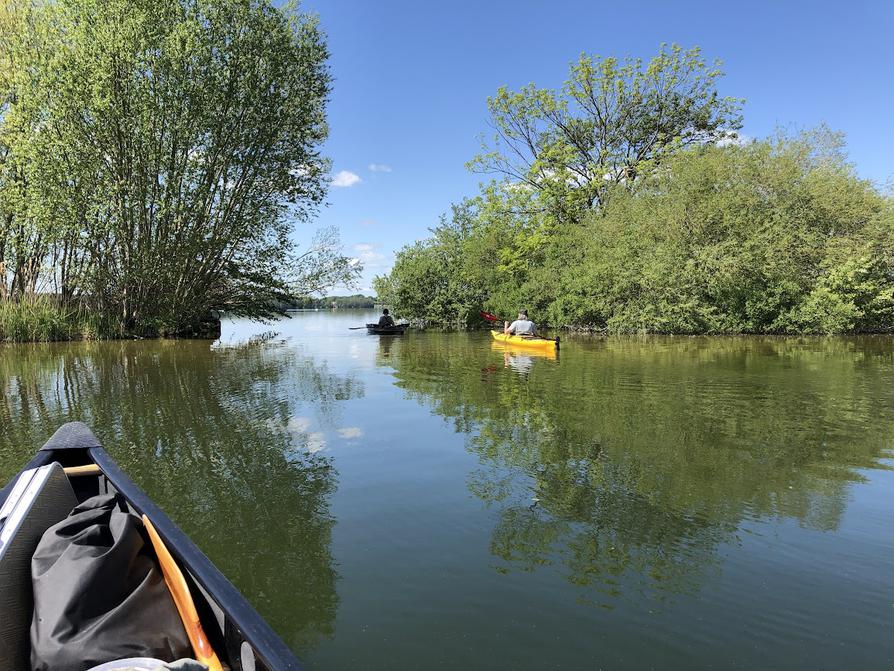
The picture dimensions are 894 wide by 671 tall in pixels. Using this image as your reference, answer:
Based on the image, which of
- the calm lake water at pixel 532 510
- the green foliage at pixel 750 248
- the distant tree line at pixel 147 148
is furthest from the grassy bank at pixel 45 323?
the green foliage at pixel 750 248

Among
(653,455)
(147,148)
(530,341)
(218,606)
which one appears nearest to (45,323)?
(147,148)

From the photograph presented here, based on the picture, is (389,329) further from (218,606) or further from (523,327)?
(218,606)

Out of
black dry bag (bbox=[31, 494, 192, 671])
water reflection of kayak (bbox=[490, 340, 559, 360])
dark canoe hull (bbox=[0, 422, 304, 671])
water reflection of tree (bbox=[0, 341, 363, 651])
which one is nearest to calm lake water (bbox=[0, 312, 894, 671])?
water reflection of tree (bbox=[0, 341, 363, 651])

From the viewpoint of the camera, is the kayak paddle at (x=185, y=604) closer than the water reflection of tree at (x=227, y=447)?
Yes

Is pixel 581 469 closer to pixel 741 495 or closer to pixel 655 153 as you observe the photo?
pixel 741 495

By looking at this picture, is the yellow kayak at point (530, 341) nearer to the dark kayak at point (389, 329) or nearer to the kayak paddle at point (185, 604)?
the dark kayak at point (389, 329)

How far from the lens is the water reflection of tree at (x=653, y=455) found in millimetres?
3920

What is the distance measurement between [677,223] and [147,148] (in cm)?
2274

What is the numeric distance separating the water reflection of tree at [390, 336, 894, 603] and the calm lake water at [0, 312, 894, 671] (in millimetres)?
33

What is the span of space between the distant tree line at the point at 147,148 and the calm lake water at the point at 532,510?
11432 millimetres

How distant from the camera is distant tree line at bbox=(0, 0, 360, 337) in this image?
17.9 m

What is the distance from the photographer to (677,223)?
25.5 m

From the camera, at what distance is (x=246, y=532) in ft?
13.7

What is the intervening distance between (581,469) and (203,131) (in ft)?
66.8
